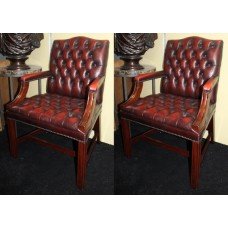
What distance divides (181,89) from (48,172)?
1348 millimetres

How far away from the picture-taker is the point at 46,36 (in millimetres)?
2504

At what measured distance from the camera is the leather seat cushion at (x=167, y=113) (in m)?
1.68

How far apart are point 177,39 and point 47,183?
5.38 ft

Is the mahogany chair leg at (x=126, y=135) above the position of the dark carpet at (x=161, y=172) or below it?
above

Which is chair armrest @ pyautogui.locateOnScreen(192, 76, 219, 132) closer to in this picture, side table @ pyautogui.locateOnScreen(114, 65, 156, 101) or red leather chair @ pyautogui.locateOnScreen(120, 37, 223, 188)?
red leather chair @ pyautogui.locateOnScreen(120, 37, 223, 188)

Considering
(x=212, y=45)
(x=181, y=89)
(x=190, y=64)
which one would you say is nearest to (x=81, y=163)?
(x=181, y=89)

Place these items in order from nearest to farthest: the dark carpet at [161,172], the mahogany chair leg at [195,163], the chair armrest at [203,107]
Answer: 1. the chair armrest at [203,107]
2. the mahogany chair leg at [195,163]
3. the dark carpet at [161,172]

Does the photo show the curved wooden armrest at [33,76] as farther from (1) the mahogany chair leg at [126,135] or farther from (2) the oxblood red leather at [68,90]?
(1) the mahogany chair leg at [126,135]

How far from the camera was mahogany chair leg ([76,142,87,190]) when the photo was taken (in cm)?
169

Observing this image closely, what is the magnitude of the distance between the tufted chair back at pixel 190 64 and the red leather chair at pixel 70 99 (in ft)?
1.96

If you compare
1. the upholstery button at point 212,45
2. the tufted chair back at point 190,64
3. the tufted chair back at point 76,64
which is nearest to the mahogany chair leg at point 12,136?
the tufted chair back at point 76,64

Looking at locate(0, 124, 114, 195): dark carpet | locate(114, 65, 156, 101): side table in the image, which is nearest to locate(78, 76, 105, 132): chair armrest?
locate(114, 65, 156, 101): side table

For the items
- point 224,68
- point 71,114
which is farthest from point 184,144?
point 71,114

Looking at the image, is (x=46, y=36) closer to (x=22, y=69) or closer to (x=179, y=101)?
(x=22, y=69)
